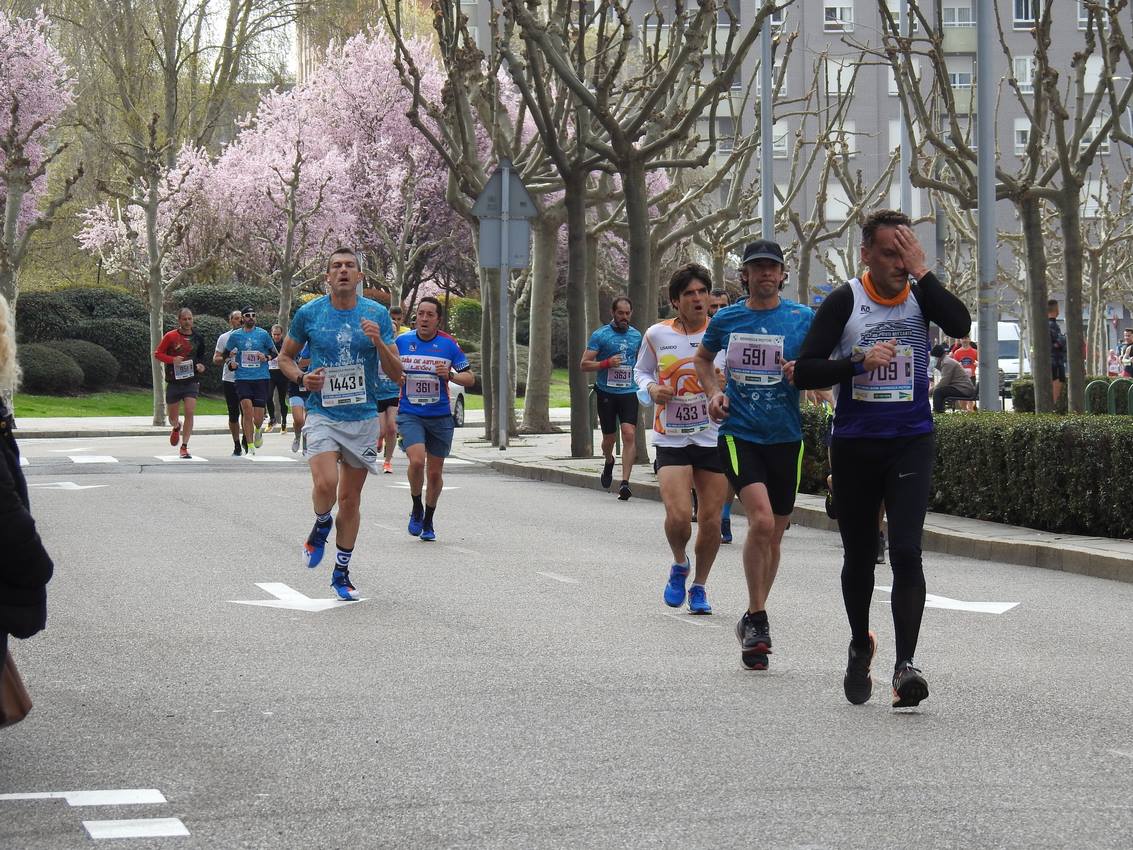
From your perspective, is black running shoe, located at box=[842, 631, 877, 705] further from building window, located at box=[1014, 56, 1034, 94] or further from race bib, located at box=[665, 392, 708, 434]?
building window, located at box=[1014, 56, 1034, 94]

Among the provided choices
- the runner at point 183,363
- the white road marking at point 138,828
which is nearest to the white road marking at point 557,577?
the white road marking at point 138,828

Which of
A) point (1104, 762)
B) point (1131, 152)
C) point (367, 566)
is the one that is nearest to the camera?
point (1104, 762)

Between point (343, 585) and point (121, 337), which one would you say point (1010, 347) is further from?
point (343, 585)

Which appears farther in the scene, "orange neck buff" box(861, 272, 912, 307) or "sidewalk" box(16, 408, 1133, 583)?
"sidewalk" box(16, 408, 1133, 583)

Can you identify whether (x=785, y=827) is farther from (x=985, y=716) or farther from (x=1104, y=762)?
(x=985, y=716)

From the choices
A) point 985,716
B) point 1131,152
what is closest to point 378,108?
point 1131,152

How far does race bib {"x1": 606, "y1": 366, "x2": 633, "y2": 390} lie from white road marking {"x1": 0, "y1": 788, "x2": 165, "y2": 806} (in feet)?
44.5

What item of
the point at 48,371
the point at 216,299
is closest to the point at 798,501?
the point at 48,371

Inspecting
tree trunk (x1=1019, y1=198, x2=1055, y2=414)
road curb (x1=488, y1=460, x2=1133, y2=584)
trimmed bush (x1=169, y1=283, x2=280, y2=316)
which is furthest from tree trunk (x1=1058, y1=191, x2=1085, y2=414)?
trimmed bush (x1=169, y1=283, x2=280, y2=316)

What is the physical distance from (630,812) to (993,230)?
→ 44.6 ft

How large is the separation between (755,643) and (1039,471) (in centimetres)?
692

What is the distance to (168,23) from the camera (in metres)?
56.9

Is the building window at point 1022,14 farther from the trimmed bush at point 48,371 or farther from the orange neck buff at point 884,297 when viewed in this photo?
the orange neck buff at point 884,297

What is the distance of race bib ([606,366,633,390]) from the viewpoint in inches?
751
